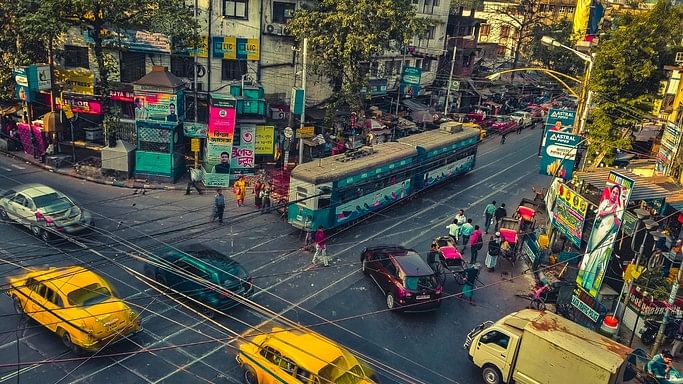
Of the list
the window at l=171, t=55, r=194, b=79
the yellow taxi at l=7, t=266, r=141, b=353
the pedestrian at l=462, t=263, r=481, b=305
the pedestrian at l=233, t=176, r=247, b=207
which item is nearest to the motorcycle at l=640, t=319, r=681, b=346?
the pedestrian at l=462, t=263, r=481, b=305

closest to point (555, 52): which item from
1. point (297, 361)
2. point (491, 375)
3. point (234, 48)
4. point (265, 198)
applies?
point (234, 48)

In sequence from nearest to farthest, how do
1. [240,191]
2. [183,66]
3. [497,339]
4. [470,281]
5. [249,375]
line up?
[249,375], [497,339], [470,281], [240,191], [183,66]

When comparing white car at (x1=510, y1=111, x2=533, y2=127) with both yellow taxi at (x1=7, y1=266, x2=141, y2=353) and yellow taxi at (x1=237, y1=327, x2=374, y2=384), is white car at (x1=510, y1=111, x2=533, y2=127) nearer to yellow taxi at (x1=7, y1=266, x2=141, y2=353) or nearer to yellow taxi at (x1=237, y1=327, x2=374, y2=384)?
yellow taxi at (x1=237, y1=327, x2=374, y2=384)

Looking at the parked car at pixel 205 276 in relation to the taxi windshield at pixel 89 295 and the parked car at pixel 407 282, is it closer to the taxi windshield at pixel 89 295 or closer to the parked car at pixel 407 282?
the taxi windshield at pixel 89 295

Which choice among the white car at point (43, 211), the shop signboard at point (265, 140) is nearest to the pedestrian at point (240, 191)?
the shop signboard at point (265, 140)

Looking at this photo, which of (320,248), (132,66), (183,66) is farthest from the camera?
(183,66)

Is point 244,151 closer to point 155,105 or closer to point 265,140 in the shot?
point 265,140
